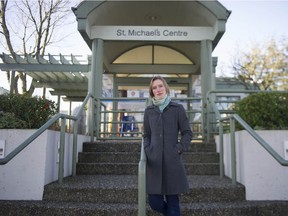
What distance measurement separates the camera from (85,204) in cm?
386

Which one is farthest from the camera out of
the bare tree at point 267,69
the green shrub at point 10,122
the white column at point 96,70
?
the bare tree at point 267,69

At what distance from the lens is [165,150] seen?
294 centimetres

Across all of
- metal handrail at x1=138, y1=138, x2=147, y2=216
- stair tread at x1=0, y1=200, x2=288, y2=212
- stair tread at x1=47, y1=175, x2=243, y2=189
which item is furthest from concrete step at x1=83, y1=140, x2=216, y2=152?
metal handrail at x1=138, y1=138, x2=147, y2=216

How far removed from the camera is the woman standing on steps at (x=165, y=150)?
9.52 feet

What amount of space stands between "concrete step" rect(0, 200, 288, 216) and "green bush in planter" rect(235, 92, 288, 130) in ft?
3.70

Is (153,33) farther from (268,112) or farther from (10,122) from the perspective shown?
(10,122)

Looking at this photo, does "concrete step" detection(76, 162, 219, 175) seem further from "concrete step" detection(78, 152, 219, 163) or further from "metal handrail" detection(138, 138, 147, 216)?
"metal handrail" detection(138, 138, 147, 216)

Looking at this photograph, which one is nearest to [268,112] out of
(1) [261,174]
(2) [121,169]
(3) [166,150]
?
(1) [261,174]

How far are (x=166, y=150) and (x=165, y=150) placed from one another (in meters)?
0.01

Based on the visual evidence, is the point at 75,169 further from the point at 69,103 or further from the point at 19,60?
the point at 69,103

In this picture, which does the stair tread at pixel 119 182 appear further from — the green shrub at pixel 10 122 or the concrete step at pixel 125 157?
the green shrub at pixel 10 122

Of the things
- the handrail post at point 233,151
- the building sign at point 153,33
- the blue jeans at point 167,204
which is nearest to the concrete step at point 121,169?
the handrail post at point 233,151

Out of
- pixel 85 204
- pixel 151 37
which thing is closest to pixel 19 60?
pixel 151 37

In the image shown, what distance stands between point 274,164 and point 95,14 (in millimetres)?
5353
